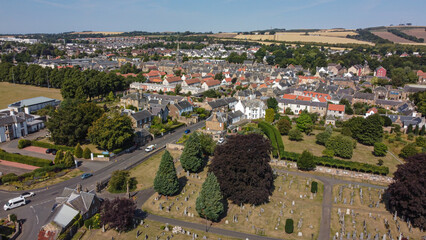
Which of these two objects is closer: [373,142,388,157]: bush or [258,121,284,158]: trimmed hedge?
[258,121,284,158]: trimmed hedge

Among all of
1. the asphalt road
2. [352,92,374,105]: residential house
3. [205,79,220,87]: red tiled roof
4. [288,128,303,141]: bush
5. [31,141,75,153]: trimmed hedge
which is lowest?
the asphalt road

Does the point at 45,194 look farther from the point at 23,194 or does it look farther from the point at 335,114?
the point at 335,114

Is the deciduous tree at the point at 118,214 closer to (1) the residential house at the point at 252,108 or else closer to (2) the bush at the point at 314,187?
(2) the bush at the point at 314,187

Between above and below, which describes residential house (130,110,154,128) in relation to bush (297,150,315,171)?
above

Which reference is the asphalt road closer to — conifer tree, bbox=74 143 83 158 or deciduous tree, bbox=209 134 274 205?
conifer tree, bbox=74 143 83 158

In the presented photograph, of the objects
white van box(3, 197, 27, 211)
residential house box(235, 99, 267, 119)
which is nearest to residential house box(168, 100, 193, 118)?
residential house box(235, 99, 267, 119)

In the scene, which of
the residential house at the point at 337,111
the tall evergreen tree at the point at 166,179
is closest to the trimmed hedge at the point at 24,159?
the tall evergreen tree at the point at 166,179

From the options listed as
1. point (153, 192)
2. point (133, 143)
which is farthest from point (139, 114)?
point (153, 192)
